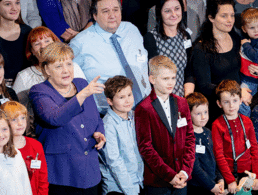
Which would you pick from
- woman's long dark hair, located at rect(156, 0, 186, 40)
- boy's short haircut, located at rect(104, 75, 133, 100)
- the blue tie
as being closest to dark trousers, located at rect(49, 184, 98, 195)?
boy's short haircut, located at rect(104, 75, 133, 100)

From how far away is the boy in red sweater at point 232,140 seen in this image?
3299 mm

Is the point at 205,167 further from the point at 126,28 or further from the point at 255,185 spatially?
the point at 126,28

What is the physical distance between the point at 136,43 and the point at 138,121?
0.91m

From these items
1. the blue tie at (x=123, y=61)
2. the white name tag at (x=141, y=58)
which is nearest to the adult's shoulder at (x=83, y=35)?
the blue tie at (x=123, y=61)

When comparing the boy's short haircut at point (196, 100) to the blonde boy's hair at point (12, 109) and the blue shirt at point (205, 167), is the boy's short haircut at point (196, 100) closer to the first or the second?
the blue shirt at point (205, 167)

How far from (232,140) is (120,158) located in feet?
3.98

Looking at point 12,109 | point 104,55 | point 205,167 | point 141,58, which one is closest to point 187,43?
point 141,58

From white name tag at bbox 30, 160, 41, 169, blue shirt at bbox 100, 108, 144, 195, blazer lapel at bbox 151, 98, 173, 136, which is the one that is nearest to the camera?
white name tag at bbox 30, 160, 41, 169

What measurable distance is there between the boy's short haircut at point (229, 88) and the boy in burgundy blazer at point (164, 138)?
60cm

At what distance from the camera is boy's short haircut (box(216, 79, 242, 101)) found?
3.35 meters

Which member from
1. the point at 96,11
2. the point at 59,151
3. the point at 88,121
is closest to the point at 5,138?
the point at 59,151

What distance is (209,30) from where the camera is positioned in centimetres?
378

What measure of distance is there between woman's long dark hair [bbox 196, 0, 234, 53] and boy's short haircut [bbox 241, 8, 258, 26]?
26 cm

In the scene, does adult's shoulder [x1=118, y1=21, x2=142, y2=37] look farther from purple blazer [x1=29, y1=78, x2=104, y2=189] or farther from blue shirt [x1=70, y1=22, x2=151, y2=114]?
purple blazer [x1=29, y1=78, x2=104, y2=189]
